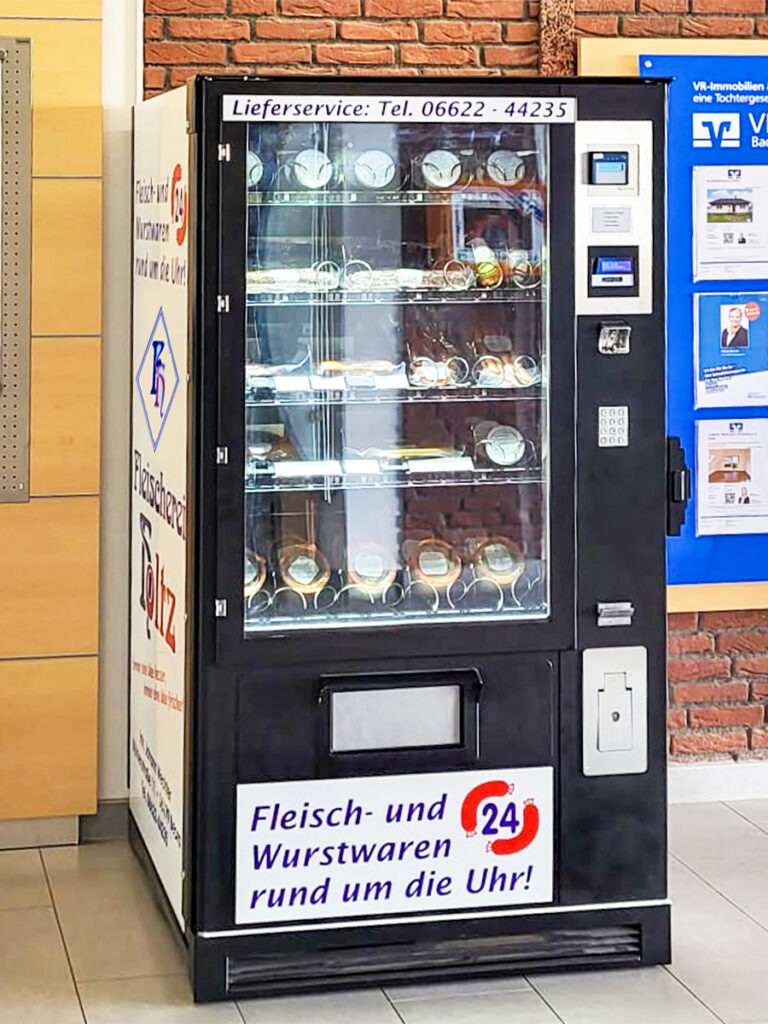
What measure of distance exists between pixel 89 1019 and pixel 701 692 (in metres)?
2.43

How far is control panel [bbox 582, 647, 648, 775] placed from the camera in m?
3.93

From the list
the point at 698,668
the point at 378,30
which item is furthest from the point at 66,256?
the point at 698,668

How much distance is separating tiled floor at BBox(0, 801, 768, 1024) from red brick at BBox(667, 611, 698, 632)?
3.04ft

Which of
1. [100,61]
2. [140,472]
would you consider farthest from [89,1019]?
[100,61]

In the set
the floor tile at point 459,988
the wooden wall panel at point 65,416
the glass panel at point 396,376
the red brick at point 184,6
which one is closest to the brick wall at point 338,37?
the red brick at point 184,6

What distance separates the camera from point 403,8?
4.99 m

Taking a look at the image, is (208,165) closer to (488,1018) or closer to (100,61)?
(100,61)

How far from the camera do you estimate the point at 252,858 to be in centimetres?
379

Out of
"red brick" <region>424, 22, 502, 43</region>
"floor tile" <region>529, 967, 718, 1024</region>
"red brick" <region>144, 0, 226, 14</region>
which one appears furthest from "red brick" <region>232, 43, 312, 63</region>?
"floor tile" <region>529, 967, 718, 1024</region>

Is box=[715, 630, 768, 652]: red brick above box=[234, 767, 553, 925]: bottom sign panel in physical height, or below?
above

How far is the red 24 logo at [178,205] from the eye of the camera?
3904 mm

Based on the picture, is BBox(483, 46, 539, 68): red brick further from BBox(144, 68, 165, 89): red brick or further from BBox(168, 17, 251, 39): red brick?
BBox(144, 68, 165, 89): red brick

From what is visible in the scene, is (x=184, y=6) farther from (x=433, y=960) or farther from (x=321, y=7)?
(x=433, y=960)

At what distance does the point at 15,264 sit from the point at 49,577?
2.84 ft
